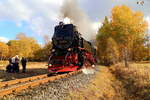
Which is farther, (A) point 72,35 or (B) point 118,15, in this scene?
(B) point 118,15

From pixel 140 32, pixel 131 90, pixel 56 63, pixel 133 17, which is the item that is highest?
pixel 133 17

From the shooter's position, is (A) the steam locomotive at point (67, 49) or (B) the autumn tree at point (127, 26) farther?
(B) the autumn tree at point (127, 26)

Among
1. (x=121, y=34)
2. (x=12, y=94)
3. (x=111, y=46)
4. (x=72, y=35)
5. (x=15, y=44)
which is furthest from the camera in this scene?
(x=15, y=44)

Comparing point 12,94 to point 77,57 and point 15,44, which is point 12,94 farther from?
point 15,44

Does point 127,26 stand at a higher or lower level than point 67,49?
higher

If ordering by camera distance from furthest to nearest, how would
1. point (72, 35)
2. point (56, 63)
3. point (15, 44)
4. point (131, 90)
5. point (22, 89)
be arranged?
point (15, 44) < point (72, 35) < point (56, 63) < point (131, 90) < point (22, 89)

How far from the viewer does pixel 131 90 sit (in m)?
11.6

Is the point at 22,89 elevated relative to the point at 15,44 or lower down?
lower down

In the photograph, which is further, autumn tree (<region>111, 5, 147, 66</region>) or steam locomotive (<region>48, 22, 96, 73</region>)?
autumn tree (<region>111, 5, 147, 66</region>)

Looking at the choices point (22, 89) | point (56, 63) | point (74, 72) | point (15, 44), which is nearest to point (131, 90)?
point (74, 72)

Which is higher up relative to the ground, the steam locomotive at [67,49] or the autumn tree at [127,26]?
the autumn tree at [127,26]

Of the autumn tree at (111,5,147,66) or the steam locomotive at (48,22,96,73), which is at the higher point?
the autumn tree at (111,5,147,66)

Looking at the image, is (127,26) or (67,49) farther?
(127,26)

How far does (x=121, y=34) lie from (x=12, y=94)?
20776mm
